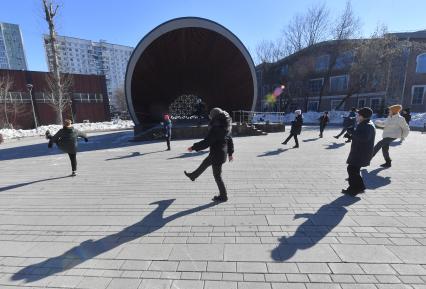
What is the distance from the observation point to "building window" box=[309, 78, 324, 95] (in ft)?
126

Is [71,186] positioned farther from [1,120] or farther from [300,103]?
[300,103]

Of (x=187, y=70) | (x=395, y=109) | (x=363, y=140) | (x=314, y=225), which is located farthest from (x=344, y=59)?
(x=314, y=225)

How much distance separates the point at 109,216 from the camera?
12.9 ft

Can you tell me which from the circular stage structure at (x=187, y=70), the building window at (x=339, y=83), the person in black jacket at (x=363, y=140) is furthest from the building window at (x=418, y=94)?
the person in black jacket at (x=363, y=140)

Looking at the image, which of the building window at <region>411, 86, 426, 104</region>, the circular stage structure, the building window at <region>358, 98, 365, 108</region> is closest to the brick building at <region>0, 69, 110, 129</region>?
the circular stage structure

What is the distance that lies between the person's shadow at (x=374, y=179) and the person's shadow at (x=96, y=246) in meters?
3.83

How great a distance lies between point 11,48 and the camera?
90938 millimetres

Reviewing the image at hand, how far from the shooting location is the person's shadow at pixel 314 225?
2.78m

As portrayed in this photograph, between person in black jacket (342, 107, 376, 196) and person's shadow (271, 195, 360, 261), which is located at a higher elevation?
person in black jacket (342, 107, 376, 196)

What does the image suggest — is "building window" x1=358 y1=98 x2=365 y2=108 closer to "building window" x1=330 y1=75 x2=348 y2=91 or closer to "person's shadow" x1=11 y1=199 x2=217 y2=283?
"building window" x1=330 y1=75 x2=348 y2=91

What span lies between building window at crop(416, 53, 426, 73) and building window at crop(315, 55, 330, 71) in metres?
10.9

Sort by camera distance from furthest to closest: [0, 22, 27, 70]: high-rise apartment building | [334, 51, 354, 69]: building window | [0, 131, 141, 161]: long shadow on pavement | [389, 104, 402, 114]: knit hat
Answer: [0, 22, 27, 70]: high-rise apartment building < [334, 51, 354, 69]: building window < [0, 131, 141, 161]: long shadow on pavement < [389, 104, 402, 114]: knit hat

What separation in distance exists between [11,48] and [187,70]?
112829mm

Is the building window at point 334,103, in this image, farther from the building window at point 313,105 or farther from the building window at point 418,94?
the building window at point 418,94
